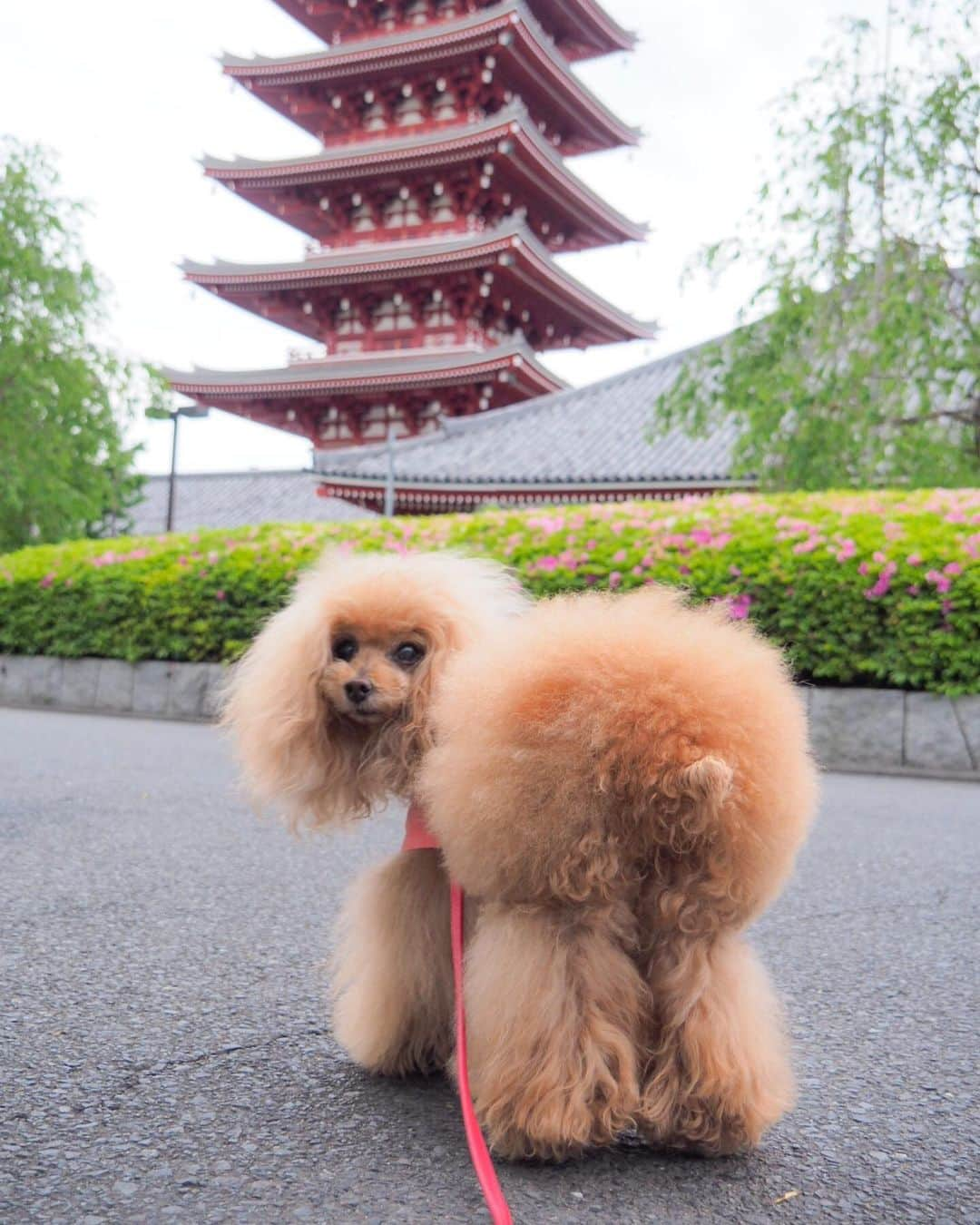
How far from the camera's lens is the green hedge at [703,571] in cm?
682

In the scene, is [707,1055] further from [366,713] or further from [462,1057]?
[366,713]

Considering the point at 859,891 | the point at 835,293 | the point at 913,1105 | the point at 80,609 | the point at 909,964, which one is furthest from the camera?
the point at 80,609

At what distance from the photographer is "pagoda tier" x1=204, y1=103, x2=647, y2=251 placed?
18.0 meters

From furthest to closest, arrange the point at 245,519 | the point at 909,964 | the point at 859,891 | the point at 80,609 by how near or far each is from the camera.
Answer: the point at 245,519, the point at 80,609, the point at 859,891, the point at 909,964

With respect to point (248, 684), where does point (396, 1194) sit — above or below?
below

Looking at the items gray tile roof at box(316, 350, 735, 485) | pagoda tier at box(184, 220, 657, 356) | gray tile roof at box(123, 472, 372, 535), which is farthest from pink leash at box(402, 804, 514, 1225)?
gray tile roof at box(123, 472, 372, 535)

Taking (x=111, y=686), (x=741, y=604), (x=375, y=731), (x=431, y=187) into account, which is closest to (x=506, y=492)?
(x=111, y=686)

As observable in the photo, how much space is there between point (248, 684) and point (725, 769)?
0.93 m

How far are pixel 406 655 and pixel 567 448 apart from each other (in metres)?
12.6

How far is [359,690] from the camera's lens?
188 cm

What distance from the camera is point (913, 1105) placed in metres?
1.98

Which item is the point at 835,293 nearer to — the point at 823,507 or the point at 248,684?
the point at 823,507

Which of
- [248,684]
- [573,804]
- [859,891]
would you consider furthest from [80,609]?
[573,804]

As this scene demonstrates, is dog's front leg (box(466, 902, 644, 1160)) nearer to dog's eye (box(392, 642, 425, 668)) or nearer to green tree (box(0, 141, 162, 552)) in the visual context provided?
dog's eye (box(392, 642, 425, 668))
